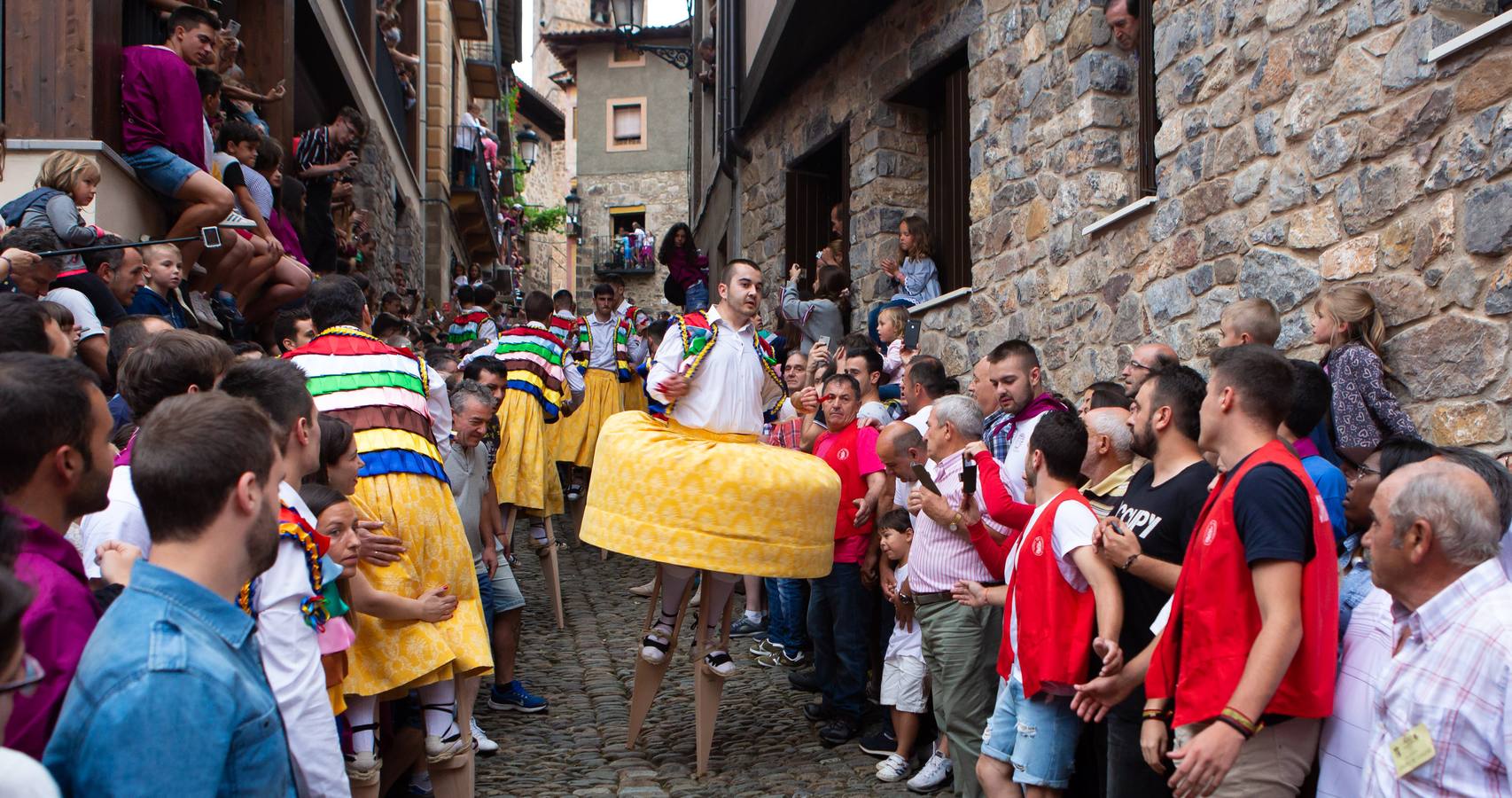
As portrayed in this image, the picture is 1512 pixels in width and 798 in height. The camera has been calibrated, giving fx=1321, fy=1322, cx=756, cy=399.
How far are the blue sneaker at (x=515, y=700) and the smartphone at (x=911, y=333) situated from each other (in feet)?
11.5

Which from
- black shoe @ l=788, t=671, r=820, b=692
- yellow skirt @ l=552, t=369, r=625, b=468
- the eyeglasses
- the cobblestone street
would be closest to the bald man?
the cobblestone street

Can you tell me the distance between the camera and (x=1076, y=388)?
711 cm

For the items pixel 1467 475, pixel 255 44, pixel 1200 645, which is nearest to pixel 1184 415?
pixel 1200 645

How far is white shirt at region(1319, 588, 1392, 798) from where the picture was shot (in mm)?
A: 3006

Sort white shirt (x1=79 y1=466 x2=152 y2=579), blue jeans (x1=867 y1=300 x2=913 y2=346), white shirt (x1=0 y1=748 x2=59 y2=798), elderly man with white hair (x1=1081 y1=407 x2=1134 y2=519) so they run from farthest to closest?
blue jeans (x1=867 y1=300 x2=913 y2=346)
elderly man with white hair (x1=1081 y1=407 x2=1134 y2=519)
white shirt (x1=79 y1=466 x2=152 y2=579)
white shirt (x1=0 y1=748 x2=59 y2=798)

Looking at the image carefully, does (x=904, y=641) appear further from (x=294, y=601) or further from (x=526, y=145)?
(x=526, y=145)

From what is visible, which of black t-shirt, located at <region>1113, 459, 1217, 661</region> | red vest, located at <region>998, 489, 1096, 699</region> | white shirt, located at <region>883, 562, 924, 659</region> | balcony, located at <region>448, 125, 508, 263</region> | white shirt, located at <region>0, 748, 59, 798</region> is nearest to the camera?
white shirt, located at <region>0, 748, 59, 798</region>

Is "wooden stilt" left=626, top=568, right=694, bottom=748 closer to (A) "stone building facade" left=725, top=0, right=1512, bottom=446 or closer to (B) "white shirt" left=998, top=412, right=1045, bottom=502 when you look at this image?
(B) "white shirt" left=998, top=412, right=1045, bottom=502

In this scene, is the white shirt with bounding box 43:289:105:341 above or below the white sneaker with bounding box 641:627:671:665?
above

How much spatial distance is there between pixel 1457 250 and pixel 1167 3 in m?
2.40

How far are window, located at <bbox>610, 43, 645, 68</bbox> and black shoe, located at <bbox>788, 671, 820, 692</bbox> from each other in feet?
114

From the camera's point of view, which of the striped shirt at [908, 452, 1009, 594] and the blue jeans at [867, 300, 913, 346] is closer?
the striped shirt at [908, 452, 1009, 594]

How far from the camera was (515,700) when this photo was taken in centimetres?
638

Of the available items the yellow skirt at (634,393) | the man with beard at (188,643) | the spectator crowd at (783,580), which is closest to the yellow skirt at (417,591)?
the spectator crowd at (783,580)
